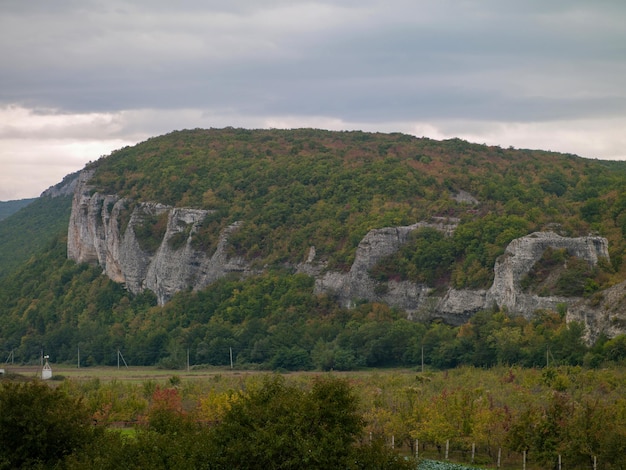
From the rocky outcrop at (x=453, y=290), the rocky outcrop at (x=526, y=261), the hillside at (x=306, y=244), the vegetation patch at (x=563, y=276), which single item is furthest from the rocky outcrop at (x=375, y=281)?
the vegetation patch at (x=563, y=276)

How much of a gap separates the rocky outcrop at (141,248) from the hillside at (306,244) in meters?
0.26

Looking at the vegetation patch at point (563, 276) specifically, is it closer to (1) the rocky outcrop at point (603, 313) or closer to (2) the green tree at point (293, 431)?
(1) the rocky outcrop at point (603, 313)

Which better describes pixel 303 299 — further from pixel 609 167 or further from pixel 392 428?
pixel 609 167

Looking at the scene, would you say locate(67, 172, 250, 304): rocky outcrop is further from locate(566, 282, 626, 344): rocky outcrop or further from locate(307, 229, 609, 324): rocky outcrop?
locate(566, 282, 626, 344): rocky outcrop

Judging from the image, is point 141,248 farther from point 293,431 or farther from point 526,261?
point 293,431

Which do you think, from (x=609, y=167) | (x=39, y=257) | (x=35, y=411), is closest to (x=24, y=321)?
(x=39, y=257)

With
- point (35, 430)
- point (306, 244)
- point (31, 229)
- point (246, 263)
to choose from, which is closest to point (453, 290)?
point (306, 244)

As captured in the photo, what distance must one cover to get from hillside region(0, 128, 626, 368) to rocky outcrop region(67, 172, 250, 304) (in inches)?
10.2

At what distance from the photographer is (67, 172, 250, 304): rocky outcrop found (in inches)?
4631

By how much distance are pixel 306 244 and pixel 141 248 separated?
22.0 m

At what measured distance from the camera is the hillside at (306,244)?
297 ft

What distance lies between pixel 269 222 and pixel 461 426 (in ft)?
211

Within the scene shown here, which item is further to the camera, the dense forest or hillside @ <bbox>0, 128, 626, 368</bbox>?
hillside @ <bbox>0, 128, 626, 368</bbox>

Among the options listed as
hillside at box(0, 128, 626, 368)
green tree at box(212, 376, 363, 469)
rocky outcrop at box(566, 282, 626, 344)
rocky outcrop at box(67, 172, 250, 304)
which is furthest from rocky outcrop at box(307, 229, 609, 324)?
green tree at box(212, 376, 363, 469)
